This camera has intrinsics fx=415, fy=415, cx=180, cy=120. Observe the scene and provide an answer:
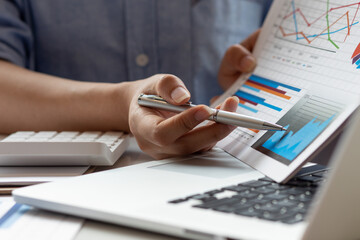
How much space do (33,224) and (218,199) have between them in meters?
0.14

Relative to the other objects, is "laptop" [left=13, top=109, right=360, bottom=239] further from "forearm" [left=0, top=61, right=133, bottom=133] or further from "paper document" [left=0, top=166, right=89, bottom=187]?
"forearm" [left=0, top=61, right=133, bottom=133]

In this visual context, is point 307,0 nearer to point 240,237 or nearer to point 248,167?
point 248,167

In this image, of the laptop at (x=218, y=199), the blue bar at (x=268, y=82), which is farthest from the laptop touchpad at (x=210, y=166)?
the blue bar at (x=268, y=82)

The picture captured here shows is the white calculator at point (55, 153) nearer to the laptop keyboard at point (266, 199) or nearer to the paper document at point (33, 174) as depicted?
the paper document at point (33, 174)

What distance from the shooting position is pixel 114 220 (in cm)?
29

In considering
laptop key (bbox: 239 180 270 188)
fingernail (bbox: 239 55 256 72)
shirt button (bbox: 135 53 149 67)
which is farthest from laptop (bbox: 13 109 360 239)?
shirt button (bbox: 135 53 149 67)

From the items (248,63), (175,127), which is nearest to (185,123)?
(175,127)

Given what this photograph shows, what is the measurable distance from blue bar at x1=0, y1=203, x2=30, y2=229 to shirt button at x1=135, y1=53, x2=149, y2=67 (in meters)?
0.49

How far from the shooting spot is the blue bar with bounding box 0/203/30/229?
31 cm

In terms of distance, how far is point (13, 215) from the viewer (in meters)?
0.32

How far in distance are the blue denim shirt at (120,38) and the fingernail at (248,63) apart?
25 centimetres

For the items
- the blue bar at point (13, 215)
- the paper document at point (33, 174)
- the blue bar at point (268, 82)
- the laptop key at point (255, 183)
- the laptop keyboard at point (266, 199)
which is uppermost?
the blue bar at point (268, 82)

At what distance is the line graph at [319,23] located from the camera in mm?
436

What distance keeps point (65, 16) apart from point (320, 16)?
501 millimetres
